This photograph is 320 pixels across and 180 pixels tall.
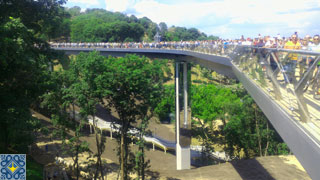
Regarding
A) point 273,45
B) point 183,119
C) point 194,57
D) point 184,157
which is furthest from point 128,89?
point 184,157

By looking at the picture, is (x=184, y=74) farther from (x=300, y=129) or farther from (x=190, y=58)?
(x=300, y=129)

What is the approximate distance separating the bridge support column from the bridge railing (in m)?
18.7

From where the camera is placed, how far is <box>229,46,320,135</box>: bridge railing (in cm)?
411

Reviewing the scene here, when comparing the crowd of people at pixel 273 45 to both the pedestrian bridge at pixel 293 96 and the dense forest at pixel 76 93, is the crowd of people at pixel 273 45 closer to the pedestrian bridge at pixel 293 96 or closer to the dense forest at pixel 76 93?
the pedestrian bridge at pixel 293 96

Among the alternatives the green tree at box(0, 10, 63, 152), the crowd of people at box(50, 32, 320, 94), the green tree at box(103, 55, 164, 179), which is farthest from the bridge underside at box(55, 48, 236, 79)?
the green tree at box(0, 10, 63, 152)

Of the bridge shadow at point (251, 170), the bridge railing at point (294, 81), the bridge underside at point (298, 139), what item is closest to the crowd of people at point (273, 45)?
the bridge railing at point (294, 81)

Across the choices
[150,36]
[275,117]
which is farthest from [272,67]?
[150,36]

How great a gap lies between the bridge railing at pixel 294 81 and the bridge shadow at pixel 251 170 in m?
13.3

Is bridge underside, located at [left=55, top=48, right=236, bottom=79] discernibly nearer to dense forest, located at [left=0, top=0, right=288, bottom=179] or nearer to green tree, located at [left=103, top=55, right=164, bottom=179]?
dense forest, located at [left=0, top=0, right=288, bottom=179]

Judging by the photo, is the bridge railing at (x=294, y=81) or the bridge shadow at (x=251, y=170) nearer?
the bridge railing at (x=294, y=81)

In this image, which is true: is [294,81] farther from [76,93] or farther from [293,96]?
[76,93]

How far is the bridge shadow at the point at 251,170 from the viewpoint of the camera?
19.1m

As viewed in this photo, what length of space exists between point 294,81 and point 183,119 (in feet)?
73.5

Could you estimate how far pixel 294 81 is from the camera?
15.5ft
